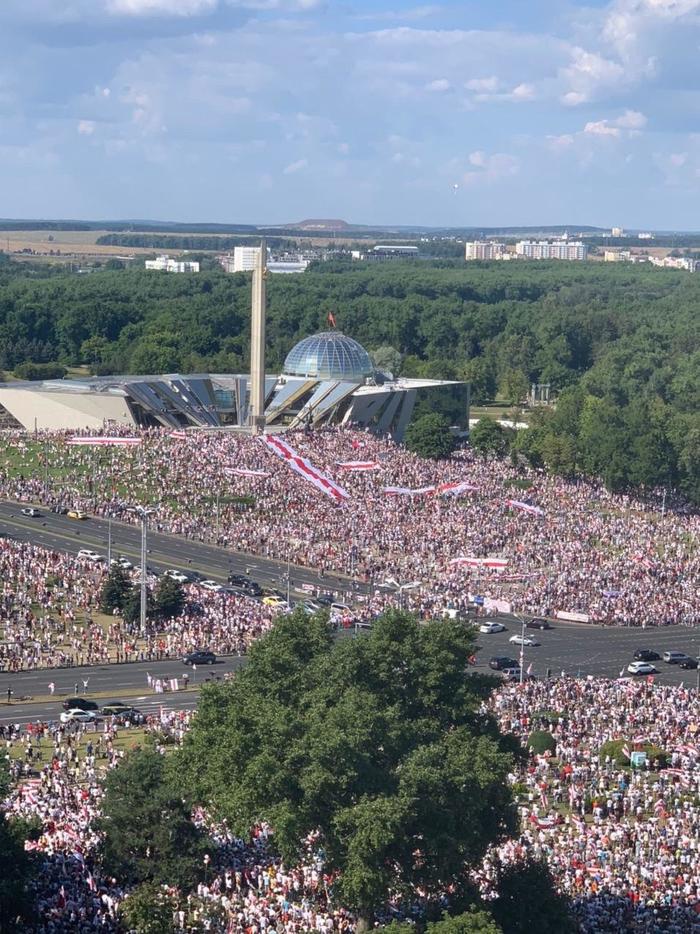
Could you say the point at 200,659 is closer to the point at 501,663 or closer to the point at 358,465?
the point at 501,663

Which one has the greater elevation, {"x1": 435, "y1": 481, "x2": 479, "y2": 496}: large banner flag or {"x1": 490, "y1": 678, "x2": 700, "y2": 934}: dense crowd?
{"x1": 435, "y1": 481, "x2": 479, "y2": 496}: large banner flag

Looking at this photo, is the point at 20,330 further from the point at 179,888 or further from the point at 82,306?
the point at 179,888

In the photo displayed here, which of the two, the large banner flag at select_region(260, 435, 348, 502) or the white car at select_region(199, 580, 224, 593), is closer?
the white car at select_region(199, 580, 224, 593)

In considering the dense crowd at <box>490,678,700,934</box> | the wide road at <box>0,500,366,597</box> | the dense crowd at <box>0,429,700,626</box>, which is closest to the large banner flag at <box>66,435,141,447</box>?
the dense crowd at <box>0,429,700,626</box>

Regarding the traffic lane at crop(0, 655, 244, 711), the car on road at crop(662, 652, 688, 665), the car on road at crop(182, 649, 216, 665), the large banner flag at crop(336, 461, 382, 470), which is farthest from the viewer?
the large banner flag at crop(336, 461, 382, 470)

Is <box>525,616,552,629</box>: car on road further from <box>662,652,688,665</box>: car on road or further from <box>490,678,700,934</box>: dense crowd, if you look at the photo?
<box>490,678,700,934</box>: dense crowd

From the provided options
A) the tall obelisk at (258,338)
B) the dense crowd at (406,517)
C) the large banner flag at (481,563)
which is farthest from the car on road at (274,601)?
the tall obelisk at (258,338)
